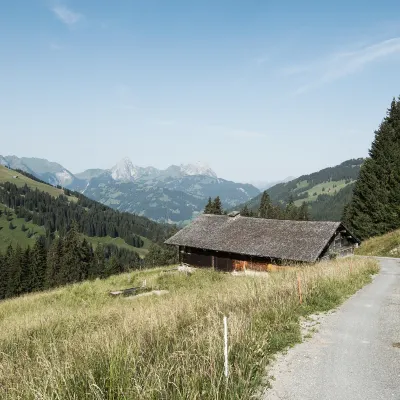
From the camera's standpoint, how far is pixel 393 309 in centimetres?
1224

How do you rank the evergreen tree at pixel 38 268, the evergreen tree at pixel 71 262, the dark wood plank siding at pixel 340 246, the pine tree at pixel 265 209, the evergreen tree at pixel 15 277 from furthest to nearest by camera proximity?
A: the pine tree at pixel 265 209 < the evergreen tree at pixel 38 268 < the evergreen tree at pixel 71 262 < the evergreen tree at pixel 15 277 < the dark wood plank siding at pixel 340 246

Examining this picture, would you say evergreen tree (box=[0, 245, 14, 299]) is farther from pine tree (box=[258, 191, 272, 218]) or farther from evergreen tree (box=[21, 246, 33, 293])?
pine tree (box=[258, 191, 272, 218])

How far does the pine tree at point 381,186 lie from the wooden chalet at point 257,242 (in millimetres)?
8658

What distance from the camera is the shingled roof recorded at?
31.0 meters

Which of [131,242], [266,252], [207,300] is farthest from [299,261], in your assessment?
[131,242]

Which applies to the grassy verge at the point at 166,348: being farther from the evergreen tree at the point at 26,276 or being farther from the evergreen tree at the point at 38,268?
the evergreen tree at the point at 38,268

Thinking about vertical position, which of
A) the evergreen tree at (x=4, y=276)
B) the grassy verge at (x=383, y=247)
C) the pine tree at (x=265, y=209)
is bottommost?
the evergreen tree at (x=4, y=276)

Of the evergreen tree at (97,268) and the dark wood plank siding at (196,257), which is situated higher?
the dark wood plank siding at (196,257)

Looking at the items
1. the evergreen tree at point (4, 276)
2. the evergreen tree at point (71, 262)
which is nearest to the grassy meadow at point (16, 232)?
the evergreen tree at point (4, 276)

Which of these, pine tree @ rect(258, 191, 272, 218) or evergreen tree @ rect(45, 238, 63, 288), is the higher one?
pine tree @ rect(258, 191, 272, 218)

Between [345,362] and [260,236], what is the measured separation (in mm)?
27901

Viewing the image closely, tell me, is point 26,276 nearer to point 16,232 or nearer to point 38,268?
point 38,268

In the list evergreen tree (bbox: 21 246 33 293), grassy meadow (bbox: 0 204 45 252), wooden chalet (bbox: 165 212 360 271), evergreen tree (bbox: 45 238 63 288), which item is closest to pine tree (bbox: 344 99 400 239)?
wooden chalet (bbox: 165 212 360 271)

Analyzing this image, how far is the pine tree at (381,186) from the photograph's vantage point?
43.2 meters
